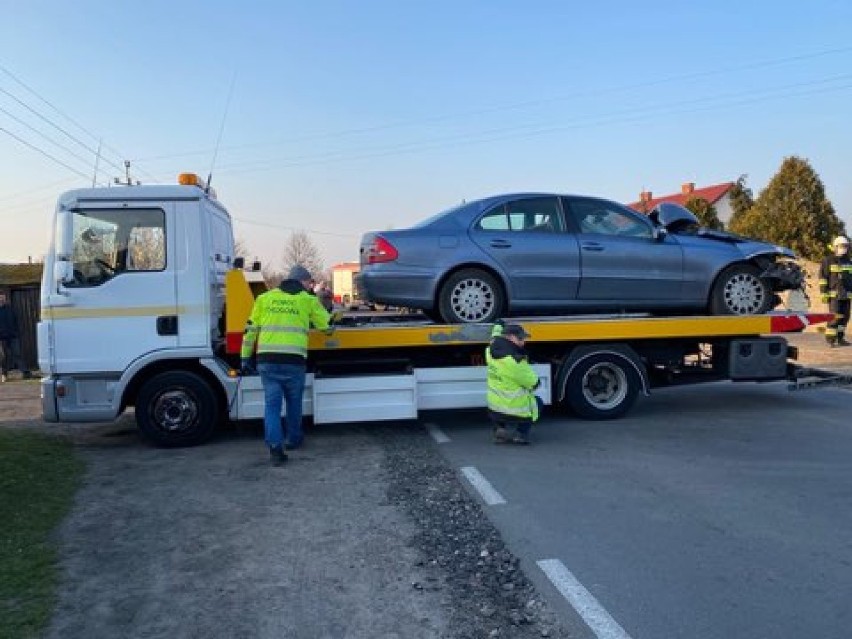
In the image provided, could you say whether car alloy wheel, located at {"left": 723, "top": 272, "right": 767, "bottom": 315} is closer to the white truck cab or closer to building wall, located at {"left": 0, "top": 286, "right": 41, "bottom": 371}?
the white truck cab

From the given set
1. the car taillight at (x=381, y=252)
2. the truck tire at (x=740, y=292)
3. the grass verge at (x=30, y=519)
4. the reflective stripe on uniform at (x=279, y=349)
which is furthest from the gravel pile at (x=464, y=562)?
the truck tire at (x=740, y=292)

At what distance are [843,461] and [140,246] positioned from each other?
270 inches

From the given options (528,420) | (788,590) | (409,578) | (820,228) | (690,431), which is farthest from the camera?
(820,228)

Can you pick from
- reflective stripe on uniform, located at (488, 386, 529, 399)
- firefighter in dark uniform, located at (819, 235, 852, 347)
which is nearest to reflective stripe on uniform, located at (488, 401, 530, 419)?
reflective stripe on uniform, located at (488, 386, 529, 399)

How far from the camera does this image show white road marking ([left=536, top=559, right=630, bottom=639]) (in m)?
3.37

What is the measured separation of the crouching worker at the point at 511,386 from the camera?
7.27 meters

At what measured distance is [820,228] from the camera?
27656 mm

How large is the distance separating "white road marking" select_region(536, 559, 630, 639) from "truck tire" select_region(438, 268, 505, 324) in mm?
4130

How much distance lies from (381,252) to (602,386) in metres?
3.01

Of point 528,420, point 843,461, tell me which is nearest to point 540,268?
point 528,420

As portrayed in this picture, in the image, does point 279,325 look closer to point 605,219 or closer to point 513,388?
point 513,388

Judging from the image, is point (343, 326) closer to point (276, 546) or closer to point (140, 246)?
point (140, 246)

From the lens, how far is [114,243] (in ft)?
24.4

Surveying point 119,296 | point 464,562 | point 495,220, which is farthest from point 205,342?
point 464,562
